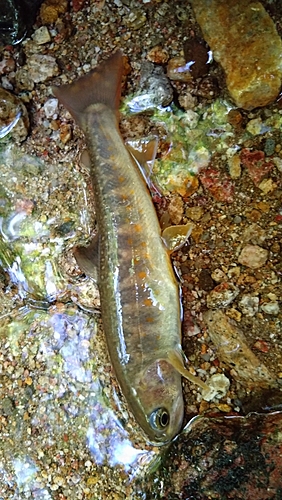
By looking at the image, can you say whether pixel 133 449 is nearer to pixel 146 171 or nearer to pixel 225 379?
pixel 225 379

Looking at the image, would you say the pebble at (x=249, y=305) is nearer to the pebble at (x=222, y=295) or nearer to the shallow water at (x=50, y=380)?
the pebble at (x=222, y=295)

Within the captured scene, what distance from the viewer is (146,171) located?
13.1 ft

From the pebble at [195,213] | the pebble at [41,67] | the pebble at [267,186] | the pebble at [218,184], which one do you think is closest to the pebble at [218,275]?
the pebble at [195,213]

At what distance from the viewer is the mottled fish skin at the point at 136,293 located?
11.7 feet

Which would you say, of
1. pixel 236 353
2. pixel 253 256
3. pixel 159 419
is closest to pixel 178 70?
pixel 253 256

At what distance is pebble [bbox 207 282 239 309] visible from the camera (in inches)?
148

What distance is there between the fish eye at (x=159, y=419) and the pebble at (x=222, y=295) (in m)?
0.85

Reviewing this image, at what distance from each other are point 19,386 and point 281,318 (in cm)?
209

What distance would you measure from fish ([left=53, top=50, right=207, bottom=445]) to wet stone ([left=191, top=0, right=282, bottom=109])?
970mm

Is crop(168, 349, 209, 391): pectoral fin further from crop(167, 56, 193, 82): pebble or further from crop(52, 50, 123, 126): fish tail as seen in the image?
crop(167, 56, 193, 82): pebble

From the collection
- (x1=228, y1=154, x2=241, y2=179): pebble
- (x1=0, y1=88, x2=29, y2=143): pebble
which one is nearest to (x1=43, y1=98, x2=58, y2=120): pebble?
(x1=0, y1=88, x2=29, y2=143): pebble

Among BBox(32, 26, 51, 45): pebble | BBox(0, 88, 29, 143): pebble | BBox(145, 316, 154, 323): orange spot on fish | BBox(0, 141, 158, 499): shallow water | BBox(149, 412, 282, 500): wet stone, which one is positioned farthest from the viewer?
BBox(32, 26, 51, 45): pebble

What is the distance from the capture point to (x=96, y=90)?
12.8 feet

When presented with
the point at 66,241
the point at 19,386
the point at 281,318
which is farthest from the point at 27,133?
the point at 281,318
